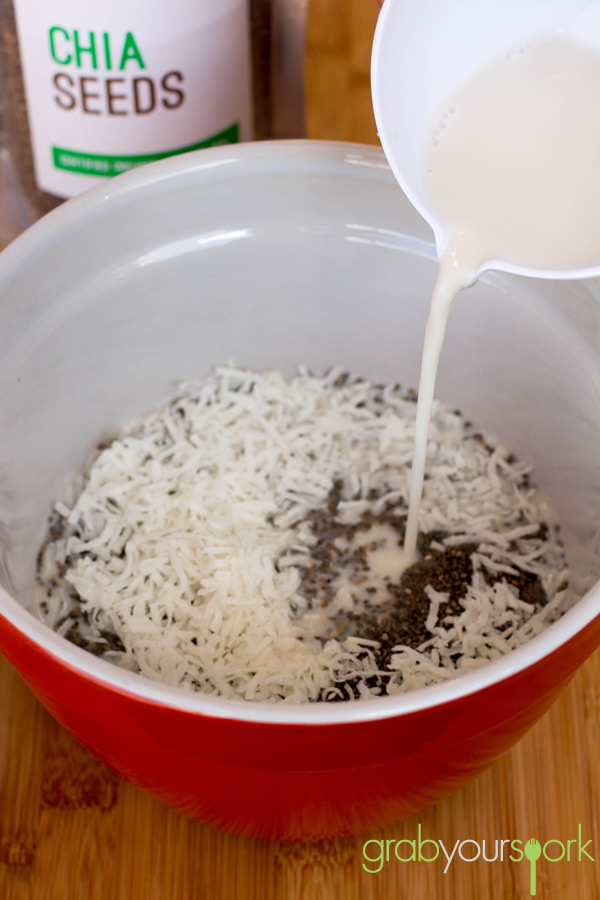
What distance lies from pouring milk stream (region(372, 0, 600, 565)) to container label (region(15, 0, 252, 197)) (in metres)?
0.36

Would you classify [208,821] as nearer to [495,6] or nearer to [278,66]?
[495,6]

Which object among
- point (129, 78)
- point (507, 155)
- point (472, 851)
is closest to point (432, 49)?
point (507, 155)

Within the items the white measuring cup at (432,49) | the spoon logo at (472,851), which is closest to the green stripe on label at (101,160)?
the white measuring cup at (432,49)

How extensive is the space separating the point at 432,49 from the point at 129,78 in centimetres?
41

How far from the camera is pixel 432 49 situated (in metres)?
0.82

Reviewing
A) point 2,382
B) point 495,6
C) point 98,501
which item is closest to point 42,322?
point 2,382

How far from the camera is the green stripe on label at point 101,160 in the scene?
115 cm

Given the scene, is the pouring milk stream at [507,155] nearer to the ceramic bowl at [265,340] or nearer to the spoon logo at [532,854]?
the ceramic bowl at [265,340]

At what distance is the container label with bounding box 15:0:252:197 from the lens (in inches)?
41.0

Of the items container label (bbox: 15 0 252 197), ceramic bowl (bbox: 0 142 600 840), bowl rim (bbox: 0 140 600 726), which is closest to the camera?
bowl rim (bbox: 0 140 600 726)

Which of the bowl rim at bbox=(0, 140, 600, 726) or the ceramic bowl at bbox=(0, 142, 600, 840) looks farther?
the ceramic bowl at bbox=(0, 142, 600, 840)

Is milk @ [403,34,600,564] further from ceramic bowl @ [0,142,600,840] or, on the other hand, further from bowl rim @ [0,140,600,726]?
bowl rim @ [0,140,600,726]

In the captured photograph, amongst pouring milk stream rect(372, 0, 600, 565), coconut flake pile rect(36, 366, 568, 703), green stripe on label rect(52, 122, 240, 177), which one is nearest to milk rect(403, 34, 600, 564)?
pouring milk stream rect(372, 0, 600, 565)

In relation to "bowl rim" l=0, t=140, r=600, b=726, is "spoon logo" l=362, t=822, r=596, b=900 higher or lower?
lower
